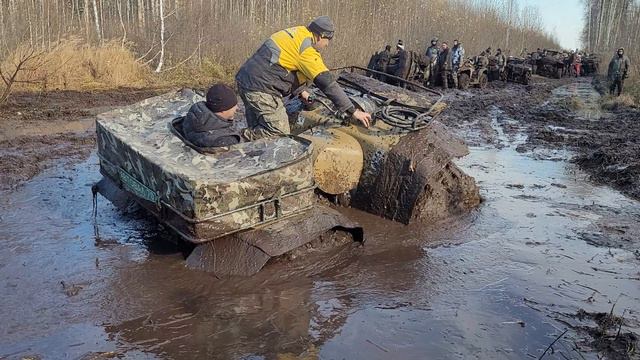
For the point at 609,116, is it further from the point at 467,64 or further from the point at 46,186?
the point at 46,186

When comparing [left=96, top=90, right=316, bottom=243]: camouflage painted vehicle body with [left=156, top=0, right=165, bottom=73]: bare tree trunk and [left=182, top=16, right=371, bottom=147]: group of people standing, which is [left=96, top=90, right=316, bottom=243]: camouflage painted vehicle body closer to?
[left=182, top=16, right=371, bottom=147]: group of people standing

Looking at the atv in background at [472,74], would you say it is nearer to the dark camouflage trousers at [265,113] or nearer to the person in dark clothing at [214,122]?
the dark camouflage trousers at [265,113]

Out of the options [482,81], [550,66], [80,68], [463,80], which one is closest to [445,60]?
[463,80]

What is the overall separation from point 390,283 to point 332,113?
1.94 m

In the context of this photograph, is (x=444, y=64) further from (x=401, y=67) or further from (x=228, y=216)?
(x=228, y=216)

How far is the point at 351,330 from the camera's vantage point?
360 centimetres

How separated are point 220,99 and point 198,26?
15642 mm

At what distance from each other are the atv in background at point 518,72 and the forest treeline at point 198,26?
4.01 meters

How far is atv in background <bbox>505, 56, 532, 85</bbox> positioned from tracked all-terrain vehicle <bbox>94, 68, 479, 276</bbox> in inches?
810

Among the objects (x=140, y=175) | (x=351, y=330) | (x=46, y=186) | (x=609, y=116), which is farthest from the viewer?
(x=609, y=116)

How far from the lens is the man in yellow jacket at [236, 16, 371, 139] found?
4801mm

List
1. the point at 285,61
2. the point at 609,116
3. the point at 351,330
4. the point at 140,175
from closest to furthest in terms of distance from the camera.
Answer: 1. the point at 351,330
2. the point at 140,175
3. the point at 285,61
4. the point at 609,116

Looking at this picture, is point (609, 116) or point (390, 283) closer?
point (390, 283)

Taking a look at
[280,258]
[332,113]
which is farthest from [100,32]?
[280,258]
